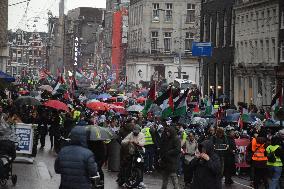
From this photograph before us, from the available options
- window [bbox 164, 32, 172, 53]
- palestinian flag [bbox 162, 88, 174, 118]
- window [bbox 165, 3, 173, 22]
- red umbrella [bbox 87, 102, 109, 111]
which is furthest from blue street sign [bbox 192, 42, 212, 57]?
window [bbox 165, 3, 173, 22]

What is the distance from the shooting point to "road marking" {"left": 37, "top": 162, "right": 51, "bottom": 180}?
73.8 feet

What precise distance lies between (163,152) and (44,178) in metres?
3.84

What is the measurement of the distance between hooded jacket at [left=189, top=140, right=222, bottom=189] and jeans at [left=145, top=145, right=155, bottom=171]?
481 inches

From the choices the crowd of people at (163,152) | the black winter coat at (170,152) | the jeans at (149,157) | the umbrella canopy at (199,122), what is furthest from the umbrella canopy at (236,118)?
the black winter coat at (170,152)

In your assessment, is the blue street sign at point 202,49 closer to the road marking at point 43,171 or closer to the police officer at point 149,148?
the police officer at point 149,148

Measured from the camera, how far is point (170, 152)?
19.5m

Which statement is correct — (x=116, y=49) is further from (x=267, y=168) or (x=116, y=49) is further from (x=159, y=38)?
(x=267, y=168)

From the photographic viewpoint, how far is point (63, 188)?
11.9 m

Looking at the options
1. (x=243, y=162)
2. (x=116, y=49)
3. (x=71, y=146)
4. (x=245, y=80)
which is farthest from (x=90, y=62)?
(x=71, y=146)

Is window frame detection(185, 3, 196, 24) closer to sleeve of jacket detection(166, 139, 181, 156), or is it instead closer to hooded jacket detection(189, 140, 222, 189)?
A: sleeve of jacket detection(166, 139, 181, 156)

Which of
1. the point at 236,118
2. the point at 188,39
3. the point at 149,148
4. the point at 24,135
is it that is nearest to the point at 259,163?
the point at 149,148

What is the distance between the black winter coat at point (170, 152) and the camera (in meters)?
19.4

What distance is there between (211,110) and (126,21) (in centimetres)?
8723

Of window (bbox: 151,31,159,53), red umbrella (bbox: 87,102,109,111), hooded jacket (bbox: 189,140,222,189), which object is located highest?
window (bbox: 151,31,159,53)
